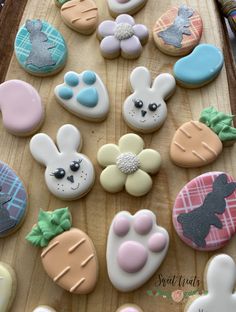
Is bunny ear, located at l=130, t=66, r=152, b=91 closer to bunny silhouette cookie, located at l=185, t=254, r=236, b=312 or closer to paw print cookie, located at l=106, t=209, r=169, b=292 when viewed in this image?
paw print cookie, located at l=106, t=209, r=169, b=292

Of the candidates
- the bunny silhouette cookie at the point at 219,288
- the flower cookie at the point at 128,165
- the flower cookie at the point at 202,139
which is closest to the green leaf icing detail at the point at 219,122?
the flower cookie at the point at 202,139

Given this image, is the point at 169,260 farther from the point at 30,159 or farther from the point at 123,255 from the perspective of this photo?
→ the point at 30,159

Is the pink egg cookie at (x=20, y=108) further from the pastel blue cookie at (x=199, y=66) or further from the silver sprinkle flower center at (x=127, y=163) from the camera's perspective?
the pastel blue cookie at (x=199, y=66)

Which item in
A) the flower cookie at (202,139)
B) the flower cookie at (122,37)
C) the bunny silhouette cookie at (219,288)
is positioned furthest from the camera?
A: the flower cookie at (122,37)

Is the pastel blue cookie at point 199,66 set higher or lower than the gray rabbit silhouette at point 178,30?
lower

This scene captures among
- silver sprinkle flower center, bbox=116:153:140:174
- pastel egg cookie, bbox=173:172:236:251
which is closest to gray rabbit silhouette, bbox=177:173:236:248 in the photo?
pastel egg cookie, bbox=173:172:236:251

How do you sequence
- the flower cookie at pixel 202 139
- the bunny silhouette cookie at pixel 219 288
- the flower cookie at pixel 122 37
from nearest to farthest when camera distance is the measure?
the bunny silhouette cookie at pixel 219 288, the flower cookie at pixel 202 139, the flower cookie at pixel 122 37

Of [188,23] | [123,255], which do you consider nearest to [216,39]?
[188,23]

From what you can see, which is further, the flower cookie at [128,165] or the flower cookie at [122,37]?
the flower cookie at [122,37]
